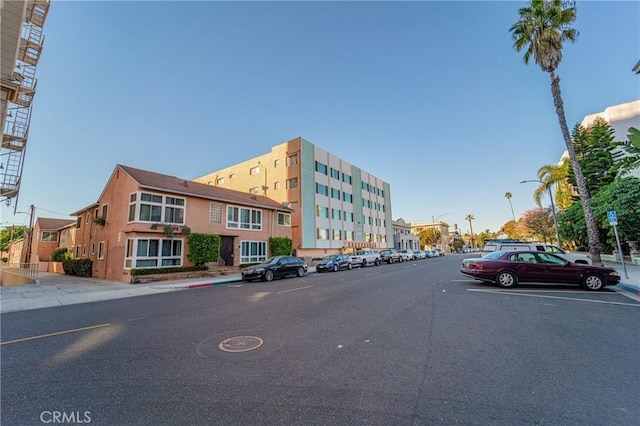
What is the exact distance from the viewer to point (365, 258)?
3022 centimetres

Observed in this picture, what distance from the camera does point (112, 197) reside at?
2112 cm

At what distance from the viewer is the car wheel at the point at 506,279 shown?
37.9 ft

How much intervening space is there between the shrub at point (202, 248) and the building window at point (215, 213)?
6.20 ft

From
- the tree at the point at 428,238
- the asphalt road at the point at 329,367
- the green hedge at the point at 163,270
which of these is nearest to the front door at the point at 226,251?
the green hedge at the point at 163,270

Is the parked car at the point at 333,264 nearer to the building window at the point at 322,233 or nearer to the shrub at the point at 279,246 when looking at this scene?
the shrub at the point at 279,246

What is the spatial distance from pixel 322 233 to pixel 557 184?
97.4 ft

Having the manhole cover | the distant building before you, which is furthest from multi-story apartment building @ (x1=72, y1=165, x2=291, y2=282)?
the distant building

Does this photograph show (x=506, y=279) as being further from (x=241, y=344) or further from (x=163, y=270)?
(x=163, y=270)

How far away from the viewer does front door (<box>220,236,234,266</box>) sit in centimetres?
2330

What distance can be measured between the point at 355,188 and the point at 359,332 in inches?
1576

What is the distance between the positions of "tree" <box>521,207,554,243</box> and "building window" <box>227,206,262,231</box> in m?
41.8

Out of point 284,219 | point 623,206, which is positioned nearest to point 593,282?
point 623,206

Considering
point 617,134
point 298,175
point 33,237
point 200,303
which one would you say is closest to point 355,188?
point 298,175

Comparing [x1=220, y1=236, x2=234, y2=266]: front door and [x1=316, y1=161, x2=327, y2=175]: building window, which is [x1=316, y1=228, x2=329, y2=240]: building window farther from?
[x1=220, y1=236, x2=234, y2=266]: front door
